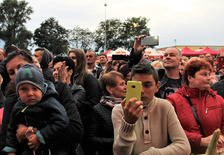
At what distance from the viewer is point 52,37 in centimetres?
6103

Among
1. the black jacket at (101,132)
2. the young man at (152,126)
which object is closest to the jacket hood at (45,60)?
the black jacket at (101,132)

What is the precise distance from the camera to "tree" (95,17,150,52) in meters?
55.2

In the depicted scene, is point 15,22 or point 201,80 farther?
point 15,22

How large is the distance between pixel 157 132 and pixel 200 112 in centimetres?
95

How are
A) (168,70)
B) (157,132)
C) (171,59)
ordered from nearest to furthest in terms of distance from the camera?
(157,132) < (168,70) < (171,59)

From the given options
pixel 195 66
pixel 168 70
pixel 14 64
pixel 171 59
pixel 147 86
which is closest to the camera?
pixel 147 86

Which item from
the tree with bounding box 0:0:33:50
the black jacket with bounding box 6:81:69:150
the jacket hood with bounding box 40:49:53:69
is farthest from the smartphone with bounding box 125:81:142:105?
the tree with bounding box 0:0:33:50

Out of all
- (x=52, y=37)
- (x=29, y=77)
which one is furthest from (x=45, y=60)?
(x=52, y=37)

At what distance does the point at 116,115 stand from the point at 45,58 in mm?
3047

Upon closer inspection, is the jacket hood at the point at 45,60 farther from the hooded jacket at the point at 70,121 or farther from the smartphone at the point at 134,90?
the smartphone at the point at 134,90

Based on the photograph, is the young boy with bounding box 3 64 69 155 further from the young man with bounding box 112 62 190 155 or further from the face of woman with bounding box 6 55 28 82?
the young man with bounding box 112 62 190 155

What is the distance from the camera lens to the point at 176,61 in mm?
4086

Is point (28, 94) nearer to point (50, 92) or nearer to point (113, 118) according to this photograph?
point (50, 92)

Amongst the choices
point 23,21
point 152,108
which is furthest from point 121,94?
point 23,21
